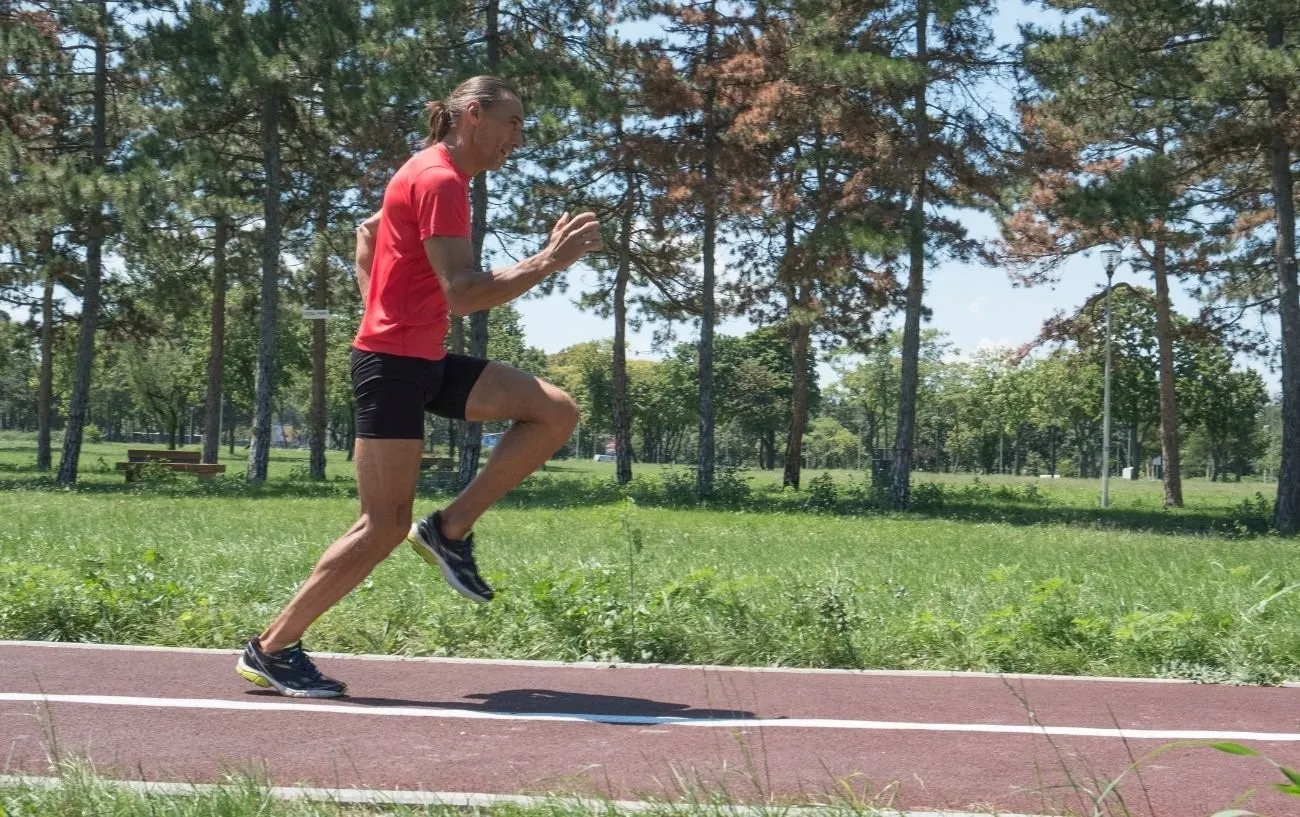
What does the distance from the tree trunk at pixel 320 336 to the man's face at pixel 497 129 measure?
24488 millimetres

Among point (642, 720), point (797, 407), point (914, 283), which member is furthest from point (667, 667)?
point (797, 407)

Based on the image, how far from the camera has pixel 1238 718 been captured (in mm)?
4609

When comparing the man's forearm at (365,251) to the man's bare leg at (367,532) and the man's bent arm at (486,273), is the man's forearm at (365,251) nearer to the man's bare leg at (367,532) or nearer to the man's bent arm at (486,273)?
the man's bent arm at (486,273)

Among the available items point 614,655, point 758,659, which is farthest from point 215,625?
point 758,659

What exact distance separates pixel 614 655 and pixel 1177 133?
2120 cm

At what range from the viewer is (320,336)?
35375 millimetres

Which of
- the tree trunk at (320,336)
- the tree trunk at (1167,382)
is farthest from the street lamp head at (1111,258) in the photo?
the tree trunk at (320,336)

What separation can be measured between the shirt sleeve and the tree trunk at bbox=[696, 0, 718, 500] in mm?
21647

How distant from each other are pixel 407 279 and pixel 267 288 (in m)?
24.6

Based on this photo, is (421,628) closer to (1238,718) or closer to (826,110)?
(1238,718)

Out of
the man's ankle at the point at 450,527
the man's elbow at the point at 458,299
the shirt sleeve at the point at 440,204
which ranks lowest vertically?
the man's ankle at the point at 450,527

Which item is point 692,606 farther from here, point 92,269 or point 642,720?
point 92,269

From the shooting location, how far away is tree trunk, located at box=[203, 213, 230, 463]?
29938 mm

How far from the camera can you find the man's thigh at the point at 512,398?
15.4ft
